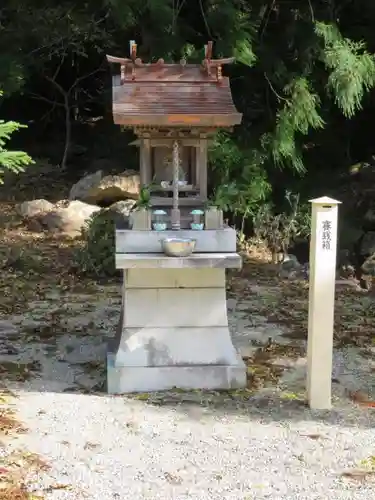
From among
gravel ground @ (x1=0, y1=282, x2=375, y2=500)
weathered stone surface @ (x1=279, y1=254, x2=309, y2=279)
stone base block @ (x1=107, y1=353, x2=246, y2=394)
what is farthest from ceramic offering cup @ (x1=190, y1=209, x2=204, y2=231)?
weathered stone surface @ (x1=279, y1=254, x2=309, y2=279)

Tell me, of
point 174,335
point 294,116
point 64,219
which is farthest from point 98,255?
point 174,335

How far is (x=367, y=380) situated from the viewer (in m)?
4.34

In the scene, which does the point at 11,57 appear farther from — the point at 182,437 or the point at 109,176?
the point at 182,437

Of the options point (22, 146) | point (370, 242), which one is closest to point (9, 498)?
point (370, 242)

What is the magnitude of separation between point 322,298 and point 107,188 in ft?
19.0

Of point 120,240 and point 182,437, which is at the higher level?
point 120,240

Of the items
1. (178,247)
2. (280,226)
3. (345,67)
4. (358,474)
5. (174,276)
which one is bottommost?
(358,474)

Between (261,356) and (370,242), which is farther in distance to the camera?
(370,242)

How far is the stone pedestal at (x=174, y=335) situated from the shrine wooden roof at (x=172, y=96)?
86 centimetres

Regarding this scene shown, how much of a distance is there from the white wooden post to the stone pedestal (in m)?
0.50

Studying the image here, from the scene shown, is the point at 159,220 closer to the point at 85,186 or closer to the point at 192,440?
the point at 192,440

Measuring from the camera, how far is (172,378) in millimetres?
4090

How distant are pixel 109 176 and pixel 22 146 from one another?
3209 millimetres

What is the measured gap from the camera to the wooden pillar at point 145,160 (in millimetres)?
4215
